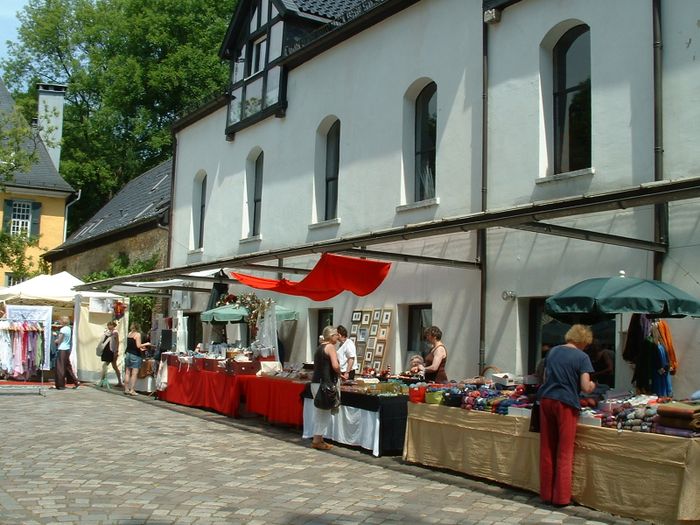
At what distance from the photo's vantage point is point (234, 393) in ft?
49.5

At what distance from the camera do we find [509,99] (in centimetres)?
1288

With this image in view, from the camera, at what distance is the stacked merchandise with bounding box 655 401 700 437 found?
718cm

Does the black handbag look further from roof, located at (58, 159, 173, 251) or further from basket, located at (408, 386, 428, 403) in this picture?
roof, located at (58, 159, 173, 251)

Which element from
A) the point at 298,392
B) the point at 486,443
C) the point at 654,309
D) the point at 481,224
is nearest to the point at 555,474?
the point at 486,443

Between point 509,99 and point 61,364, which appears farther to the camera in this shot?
point 61,364

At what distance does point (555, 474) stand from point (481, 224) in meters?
3.04

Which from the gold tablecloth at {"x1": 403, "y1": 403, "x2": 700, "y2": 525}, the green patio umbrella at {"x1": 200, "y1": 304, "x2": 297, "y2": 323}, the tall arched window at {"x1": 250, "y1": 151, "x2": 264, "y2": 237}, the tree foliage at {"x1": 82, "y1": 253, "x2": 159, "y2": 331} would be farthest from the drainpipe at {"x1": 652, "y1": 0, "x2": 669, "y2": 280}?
the tree foliage at {"x1": 82, "y1": 253, "x2": 159, "y2": 331}

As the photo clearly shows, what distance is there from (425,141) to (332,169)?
328 cm

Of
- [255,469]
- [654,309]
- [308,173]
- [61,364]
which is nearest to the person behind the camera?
[654,309]

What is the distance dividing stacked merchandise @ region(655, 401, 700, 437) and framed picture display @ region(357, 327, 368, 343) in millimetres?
8338

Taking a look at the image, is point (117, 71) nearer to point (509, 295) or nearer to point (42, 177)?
point (42, 177)

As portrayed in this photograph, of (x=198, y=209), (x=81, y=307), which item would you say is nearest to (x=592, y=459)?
(x=81, y=307)

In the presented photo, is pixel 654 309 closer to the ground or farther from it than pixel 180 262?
closer to the ground

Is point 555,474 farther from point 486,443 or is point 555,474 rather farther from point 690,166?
point 690,166
